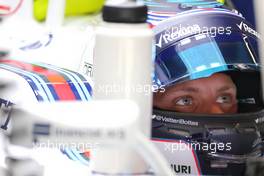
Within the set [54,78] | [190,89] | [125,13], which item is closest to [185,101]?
[190,89]

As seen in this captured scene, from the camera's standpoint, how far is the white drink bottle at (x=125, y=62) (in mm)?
569

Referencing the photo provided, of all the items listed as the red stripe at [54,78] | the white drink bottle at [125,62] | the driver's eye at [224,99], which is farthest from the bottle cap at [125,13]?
the driver's eye at [224,99]

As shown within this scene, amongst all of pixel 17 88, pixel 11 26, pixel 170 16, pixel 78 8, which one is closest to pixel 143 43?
pixel 17 88

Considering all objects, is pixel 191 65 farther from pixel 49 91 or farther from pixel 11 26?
pixel 11 26

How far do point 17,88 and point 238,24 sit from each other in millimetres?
419

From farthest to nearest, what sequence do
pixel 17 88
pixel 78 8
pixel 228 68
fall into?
1. pixel 78 8
2. pixel 228 68
3. pixel 17 88

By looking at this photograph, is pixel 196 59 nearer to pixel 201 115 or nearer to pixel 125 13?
pixel 201 115

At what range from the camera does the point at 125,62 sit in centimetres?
57

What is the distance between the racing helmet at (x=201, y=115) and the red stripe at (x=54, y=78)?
5.9 inches

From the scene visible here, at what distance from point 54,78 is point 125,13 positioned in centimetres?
54

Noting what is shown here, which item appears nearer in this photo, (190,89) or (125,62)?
(125,62)

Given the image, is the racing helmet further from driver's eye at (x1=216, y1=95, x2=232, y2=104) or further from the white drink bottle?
the white drink bottle

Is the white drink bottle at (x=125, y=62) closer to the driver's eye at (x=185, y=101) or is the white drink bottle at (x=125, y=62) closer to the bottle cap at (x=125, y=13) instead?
the bottle cap at (x=125, y=13)

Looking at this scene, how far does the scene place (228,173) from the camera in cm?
108
